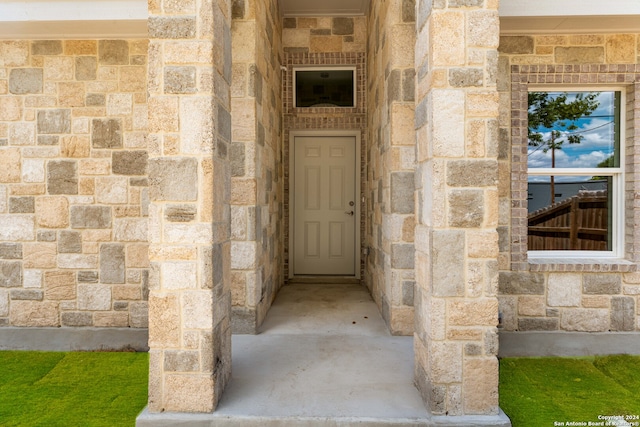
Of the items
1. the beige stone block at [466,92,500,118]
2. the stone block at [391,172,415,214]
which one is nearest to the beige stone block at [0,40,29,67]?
the stone block at [391,172,415,214]

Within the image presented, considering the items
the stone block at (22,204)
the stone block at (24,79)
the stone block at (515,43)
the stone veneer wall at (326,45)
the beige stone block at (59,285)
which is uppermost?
the stone veneer wall at (326,45)

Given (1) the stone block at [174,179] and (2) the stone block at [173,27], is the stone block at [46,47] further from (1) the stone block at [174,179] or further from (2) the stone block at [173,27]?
(1) the stone block at [174,179]

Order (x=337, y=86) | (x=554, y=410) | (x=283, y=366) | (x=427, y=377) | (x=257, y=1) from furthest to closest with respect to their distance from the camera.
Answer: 1. (x=337, y=86)
2. (x=257, y=1)
3. (x=283, y=366)
4. (x=554, y=410)
5. (x=427, y=377)

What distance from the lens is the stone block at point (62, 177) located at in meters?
3.62

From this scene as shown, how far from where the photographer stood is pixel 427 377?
211 centimetres

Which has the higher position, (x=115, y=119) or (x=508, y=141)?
(x=115, y=119)

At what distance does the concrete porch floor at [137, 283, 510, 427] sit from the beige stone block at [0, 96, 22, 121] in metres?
2.91

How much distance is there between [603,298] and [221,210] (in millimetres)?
3349

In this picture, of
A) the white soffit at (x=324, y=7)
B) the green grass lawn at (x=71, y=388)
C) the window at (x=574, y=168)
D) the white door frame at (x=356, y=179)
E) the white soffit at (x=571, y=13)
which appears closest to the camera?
the green grass lawn at (x=71, y=388)

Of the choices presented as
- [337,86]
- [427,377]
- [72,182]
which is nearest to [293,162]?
[337,86]

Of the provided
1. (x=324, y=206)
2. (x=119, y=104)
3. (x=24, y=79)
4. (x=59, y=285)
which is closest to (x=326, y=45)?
(x=324, y=206)

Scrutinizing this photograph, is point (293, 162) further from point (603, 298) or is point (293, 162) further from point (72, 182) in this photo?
point (603, 298)

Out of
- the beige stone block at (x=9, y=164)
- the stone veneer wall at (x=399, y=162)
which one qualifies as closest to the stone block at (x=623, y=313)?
the stone veneer wall at (x=399, y=162)

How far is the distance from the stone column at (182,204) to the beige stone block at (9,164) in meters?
2.45
